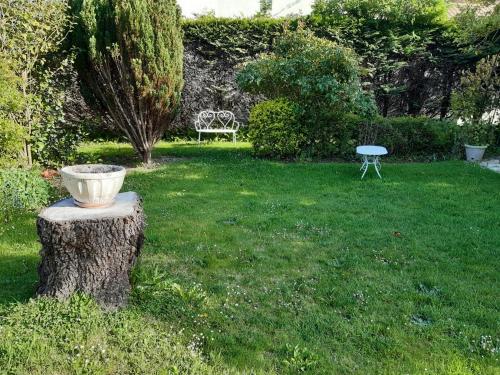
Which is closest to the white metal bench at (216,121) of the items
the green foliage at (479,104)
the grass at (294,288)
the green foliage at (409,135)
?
Result: the green foliage at (409,135)

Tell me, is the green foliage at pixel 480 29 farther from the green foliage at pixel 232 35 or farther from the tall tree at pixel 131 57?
the tall tree at pixel 131 57

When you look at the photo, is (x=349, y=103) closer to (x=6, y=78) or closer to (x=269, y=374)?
(x=6, y=78)

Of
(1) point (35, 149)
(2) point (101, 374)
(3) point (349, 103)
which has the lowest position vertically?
(2) point (101, 374)

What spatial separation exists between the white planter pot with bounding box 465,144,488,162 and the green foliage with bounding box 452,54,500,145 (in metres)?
Answer: 0.31

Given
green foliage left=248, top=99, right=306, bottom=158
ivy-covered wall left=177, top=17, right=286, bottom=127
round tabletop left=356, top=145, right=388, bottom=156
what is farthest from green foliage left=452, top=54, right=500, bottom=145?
ivy-covered wall left=177, top=17, right=286, bottom=127

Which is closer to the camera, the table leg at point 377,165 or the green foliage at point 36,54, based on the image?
the green foliage at point 36,54

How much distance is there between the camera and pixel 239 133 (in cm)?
1171

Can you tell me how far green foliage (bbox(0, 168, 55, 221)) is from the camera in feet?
16.9

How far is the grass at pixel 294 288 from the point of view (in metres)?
2.66

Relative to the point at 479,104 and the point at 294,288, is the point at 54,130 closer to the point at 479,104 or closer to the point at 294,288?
the point at 294,288

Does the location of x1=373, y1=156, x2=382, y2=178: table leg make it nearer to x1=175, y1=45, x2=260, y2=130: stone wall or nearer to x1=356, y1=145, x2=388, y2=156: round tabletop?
x1=356, y1=145, x2=388, y2=156: round tabletop

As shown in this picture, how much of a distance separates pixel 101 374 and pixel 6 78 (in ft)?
14.7

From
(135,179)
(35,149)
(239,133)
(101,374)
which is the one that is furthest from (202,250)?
(239,133)

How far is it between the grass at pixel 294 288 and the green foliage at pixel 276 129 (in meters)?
2.42
